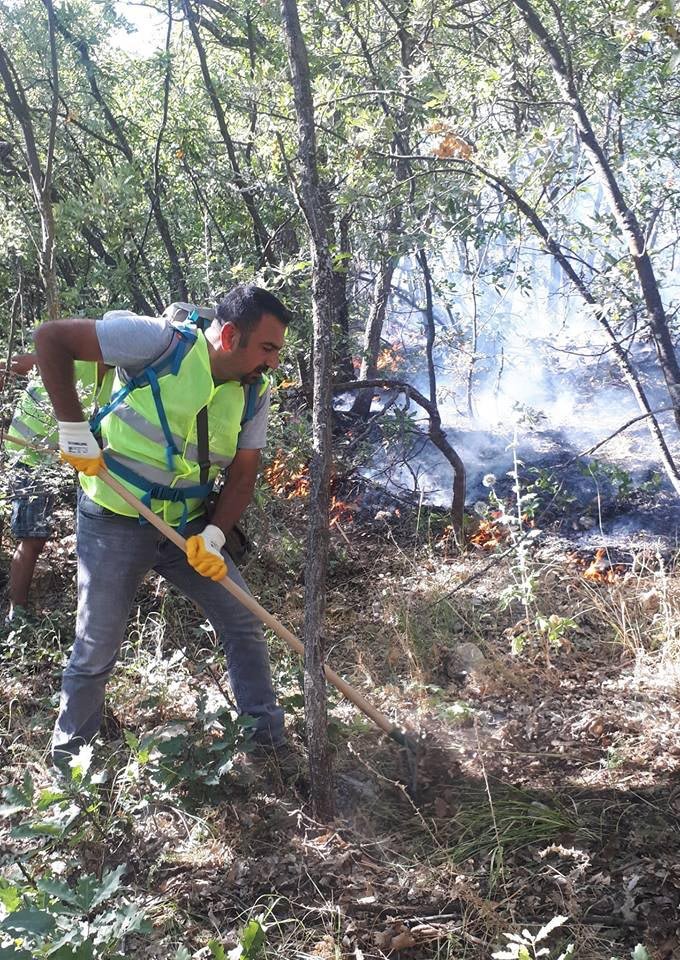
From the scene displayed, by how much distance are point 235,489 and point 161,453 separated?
0.35 m

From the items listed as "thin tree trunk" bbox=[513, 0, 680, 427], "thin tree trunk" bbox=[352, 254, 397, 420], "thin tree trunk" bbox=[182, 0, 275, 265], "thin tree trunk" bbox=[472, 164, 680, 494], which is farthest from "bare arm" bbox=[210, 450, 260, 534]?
"thin tree trunk" bbox=[352, 254, 397, 420]

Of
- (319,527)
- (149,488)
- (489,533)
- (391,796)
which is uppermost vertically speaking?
(489,533)

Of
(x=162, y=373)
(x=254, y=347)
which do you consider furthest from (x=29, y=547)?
(x=254, y=347)

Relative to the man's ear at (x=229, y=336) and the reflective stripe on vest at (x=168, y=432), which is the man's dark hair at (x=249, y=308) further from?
the reflective stripe on vest at (x=168, y=432)

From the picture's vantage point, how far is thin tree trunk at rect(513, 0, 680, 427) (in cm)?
368

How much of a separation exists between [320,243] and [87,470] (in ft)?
3.74

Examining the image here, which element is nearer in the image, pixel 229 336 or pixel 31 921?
pixel 31 921

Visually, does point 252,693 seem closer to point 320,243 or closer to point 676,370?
point 320,243

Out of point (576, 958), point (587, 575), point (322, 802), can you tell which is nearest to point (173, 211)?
point (587, 575)

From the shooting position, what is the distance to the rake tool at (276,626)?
2711 millimetres

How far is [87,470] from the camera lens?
8.95ft

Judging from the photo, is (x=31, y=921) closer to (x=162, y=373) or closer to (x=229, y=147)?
(x=162, y=373)

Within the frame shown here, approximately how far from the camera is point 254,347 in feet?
8.84

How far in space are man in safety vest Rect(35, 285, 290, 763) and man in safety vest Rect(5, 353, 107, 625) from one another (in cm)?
96
